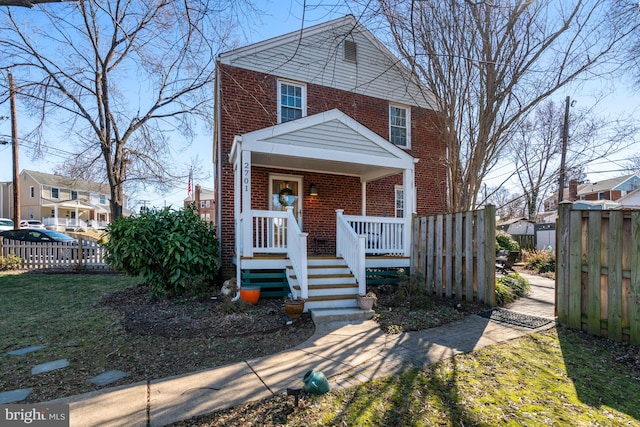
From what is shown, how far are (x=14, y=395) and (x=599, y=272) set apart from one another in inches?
275

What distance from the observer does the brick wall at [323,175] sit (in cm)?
888

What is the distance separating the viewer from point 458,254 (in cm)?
666

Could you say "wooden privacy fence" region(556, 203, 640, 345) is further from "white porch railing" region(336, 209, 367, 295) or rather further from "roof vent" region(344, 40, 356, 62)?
"roof vent" region(344, 40, 356, 62)

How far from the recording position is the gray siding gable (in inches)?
368

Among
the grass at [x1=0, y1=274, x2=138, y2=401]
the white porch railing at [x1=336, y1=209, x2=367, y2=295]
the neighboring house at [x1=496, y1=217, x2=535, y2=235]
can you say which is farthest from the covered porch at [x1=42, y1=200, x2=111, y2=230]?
the neighboring house at [x1=496, y1=217, x2=535, y2=235]

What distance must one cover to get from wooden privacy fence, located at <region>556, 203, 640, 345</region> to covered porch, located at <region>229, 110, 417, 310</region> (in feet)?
10.7

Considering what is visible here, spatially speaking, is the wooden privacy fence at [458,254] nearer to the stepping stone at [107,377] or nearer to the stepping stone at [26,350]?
the stepping stone at [107,377]

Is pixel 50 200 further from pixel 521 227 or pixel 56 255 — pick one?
pixel 521 227

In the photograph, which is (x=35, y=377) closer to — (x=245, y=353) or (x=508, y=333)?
(x=245, y=353)

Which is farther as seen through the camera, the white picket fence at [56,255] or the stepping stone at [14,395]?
the white picket fence at [56,255]

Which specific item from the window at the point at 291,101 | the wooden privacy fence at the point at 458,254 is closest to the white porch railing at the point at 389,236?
the wooden privacy fence at the point at 458,254

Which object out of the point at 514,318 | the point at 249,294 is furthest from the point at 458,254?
the point at 249,294

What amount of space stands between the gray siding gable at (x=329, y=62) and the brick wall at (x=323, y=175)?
10.8 inches

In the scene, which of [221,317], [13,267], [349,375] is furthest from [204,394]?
[13,267]
